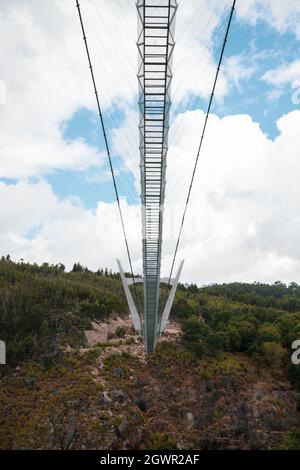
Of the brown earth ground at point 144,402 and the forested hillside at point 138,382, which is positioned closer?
the brown earth ground at point 144,402

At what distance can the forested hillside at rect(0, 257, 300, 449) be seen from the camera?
3444 cm

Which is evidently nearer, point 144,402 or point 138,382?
point 144,402

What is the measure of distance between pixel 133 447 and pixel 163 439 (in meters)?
2.02

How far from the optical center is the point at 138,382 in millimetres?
40625

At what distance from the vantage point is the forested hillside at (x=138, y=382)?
34.4 metres

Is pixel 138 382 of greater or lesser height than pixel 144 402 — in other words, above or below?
A: above

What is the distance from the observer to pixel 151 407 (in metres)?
38.7

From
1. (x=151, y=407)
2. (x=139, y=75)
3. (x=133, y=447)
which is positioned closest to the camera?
(x=139, y=75)

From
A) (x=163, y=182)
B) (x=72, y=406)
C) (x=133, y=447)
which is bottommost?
(x=133, y=447)

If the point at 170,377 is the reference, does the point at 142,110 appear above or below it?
above

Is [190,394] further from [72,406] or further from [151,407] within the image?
[72,406]

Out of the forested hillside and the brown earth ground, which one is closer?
the brown earth ground
